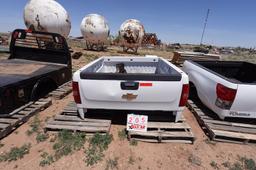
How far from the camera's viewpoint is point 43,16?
46.4 feet

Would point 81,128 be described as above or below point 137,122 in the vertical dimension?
below

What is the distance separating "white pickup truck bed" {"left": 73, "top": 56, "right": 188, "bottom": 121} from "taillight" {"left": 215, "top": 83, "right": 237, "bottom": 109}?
0.89m

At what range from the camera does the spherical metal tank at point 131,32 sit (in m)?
20.7

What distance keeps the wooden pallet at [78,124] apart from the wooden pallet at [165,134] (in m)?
0.65

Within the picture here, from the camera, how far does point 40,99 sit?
18.6ft

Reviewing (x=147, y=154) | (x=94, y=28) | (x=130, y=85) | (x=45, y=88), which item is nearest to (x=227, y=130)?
(x=147, y=154)

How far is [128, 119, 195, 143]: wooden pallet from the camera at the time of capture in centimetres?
391

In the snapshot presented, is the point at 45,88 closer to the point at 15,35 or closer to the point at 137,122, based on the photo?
the point at 15,35

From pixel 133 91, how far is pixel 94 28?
18309 millimetres

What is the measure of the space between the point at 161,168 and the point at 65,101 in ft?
12.9

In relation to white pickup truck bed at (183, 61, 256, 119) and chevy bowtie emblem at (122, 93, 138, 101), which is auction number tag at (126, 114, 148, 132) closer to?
chevy bowtie emblem at (122, 93, 138, 101)

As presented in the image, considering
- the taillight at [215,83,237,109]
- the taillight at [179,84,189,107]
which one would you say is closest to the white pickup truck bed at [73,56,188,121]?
the taillight at [179,84,189,107]

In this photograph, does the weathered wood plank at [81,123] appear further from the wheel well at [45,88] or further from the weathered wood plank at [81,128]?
the wheel well at [45,88]

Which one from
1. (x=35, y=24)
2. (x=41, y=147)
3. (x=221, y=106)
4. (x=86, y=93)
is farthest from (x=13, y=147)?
(x=35, y=24)
